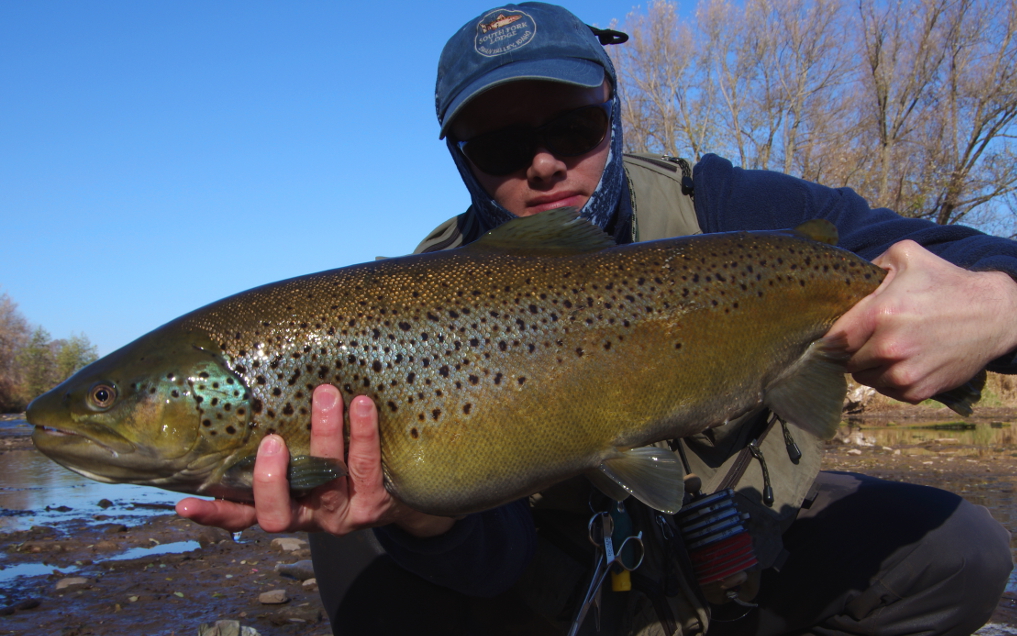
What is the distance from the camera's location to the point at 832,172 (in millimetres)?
23141

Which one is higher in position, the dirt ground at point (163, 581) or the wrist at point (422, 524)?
the wrist at point (422, 524)

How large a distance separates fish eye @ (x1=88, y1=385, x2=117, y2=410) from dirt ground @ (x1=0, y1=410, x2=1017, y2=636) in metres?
2.18

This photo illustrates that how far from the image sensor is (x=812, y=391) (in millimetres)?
2258

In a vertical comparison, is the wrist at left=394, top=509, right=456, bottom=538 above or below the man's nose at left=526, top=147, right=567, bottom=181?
below

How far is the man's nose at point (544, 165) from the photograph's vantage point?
9.93ft

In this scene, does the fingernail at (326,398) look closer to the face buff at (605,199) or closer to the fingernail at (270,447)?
the fingernail at (270,447)

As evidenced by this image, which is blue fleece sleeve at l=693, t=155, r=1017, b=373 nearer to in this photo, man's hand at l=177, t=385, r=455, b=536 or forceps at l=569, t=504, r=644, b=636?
forceps at l=569, t=504, r=644, b=636

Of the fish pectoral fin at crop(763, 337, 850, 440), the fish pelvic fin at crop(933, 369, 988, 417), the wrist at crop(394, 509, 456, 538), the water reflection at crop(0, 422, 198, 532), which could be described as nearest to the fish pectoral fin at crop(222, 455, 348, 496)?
the wrist at crop(394, 509, 456, 538)

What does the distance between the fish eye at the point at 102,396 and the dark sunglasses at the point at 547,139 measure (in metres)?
1.80

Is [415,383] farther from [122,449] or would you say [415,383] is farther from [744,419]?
[744,419]

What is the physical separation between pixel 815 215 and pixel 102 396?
2753 millimetres

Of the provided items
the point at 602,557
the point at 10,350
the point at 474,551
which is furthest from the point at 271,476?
the point at 10,350

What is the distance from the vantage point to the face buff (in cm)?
313

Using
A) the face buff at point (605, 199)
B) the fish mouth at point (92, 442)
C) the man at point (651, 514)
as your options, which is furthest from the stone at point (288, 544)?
the fish mouth at point (92, 442)
